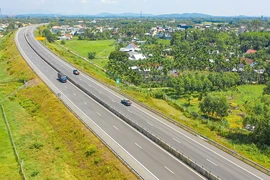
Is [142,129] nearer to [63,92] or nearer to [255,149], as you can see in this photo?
[255,149]

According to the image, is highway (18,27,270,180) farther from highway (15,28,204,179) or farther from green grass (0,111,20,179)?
green grass (0,111,20,179)

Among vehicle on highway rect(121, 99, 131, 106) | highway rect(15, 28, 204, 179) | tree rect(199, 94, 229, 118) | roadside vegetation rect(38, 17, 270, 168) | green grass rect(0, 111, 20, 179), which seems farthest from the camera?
tree rect(199, 94, 229, 118)

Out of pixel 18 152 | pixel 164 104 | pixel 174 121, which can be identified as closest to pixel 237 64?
pixel 164 104

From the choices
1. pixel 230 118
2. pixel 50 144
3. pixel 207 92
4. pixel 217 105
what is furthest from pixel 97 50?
pixel 50 144

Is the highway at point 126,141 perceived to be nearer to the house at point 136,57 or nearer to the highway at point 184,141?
the highway at point 184,141

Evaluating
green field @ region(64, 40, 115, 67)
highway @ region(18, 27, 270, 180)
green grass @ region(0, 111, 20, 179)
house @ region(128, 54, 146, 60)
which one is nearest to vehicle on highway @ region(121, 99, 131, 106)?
highway @ region(18, 27, 270, 180)

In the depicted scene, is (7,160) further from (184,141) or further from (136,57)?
(136,57)
